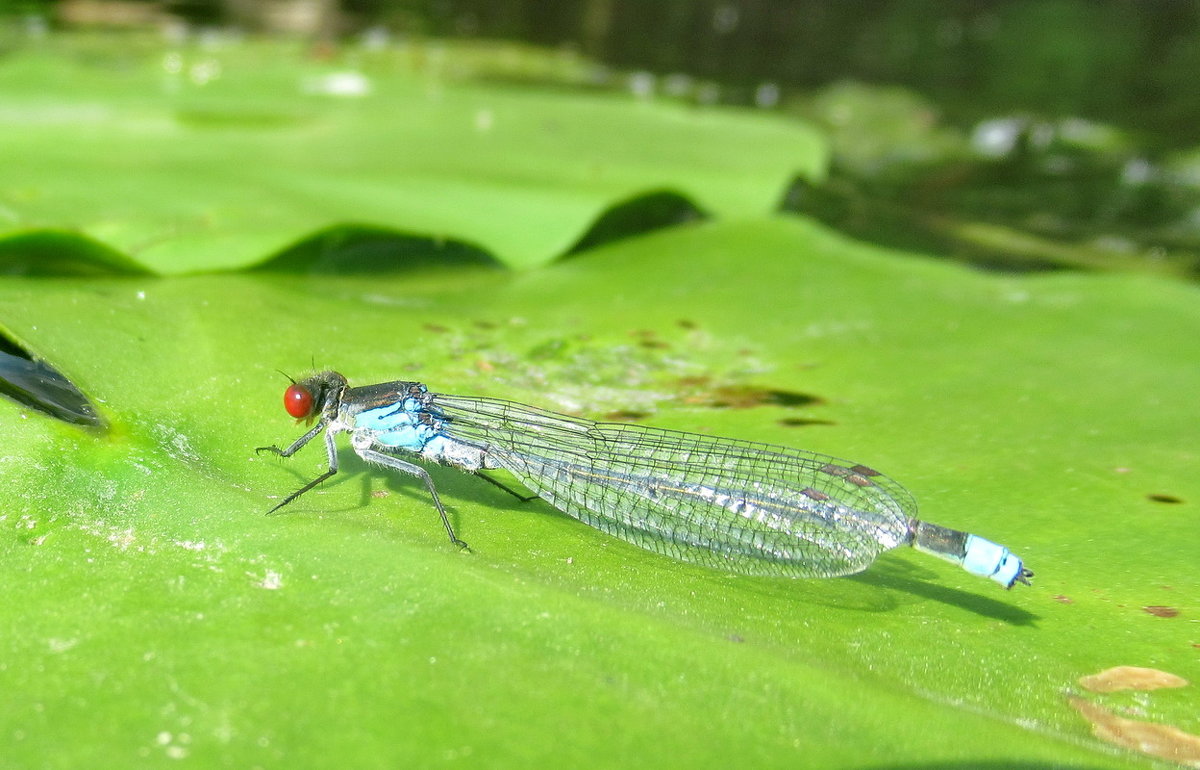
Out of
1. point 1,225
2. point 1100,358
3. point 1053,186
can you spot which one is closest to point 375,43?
point 1053,186

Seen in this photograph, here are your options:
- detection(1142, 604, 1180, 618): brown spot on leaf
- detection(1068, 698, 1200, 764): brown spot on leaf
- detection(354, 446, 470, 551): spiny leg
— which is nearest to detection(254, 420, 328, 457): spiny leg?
detection(354, 446, 470, 551): spiny leg

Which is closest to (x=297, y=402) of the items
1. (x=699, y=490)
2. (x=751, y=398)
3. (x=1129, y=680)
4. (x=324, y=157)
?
(x=699, y=490)

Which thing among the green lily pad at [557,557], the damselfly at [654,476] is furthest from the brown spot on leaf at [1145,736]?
the damselfly at [654,476]

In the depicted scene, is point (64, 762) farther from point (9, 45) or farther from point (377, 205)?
point (9, 45)

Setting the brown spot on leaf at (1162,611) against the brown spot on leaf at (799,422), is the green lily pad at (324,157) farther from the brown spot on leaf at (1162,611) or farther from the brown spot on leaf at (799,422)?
the brown spot on leaf at (1162,611)

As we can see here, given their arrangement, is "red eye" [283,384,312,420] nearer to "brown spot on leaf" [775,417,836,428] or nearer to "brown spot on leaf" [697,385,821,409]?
"brown spot on leaf" [697,385,821,409]
